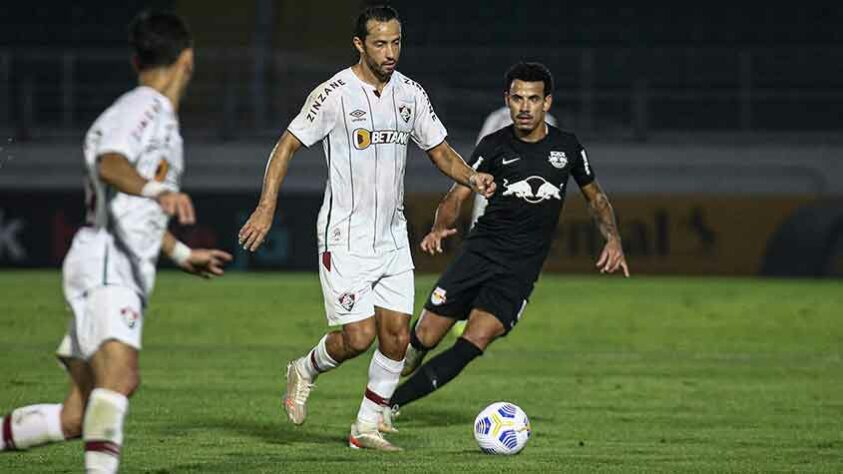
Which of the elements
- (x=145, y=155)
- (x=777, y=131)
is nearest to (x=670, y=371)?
(x=145, y=155)

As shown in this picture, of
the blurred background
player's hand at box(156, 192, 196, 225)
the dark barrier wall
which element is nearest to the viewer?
player's hand at box(156, 192, 196, 225)

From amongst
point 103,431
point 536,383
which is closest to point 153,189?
point 103,431

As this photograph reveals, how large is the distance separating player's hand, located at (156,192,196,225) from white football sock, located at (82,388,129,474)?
2.23 ft

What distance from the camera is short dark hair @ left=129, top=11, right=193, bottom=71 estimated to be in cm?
554

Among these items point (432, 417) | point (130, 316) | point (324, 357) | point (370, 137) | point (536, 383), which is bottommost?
point (536, 383)

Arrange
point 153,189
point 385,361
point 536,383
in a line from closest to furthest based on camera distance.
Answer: point 153,189, point 385,361, point 536,383

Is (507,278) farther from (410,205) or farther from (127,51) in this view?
(127,51)

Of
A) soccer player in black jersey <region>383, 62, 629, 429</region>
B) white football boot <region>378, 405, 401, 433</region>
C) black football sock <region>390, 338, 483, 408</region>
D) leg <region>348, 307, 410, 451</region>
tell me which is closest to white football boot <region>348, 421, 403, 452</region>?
leg <region>348, 307, 410, 451</region>

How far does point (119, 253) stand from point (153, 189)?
0.36 m

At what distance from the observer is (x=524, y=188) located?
8.98 meters

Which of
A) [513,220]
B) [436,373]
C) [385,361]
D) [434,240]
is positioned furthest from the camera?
[513,220]

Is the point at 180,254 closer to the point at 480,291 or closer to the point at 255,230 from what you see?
the point at 255,230

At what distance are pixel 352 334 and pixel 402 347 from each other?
29 cm

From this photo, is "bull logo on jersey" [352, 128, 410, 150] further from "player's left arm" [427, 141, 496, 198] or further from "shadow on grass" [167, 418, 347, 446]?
"shadow on grass" [167, 418, 347, 446]
